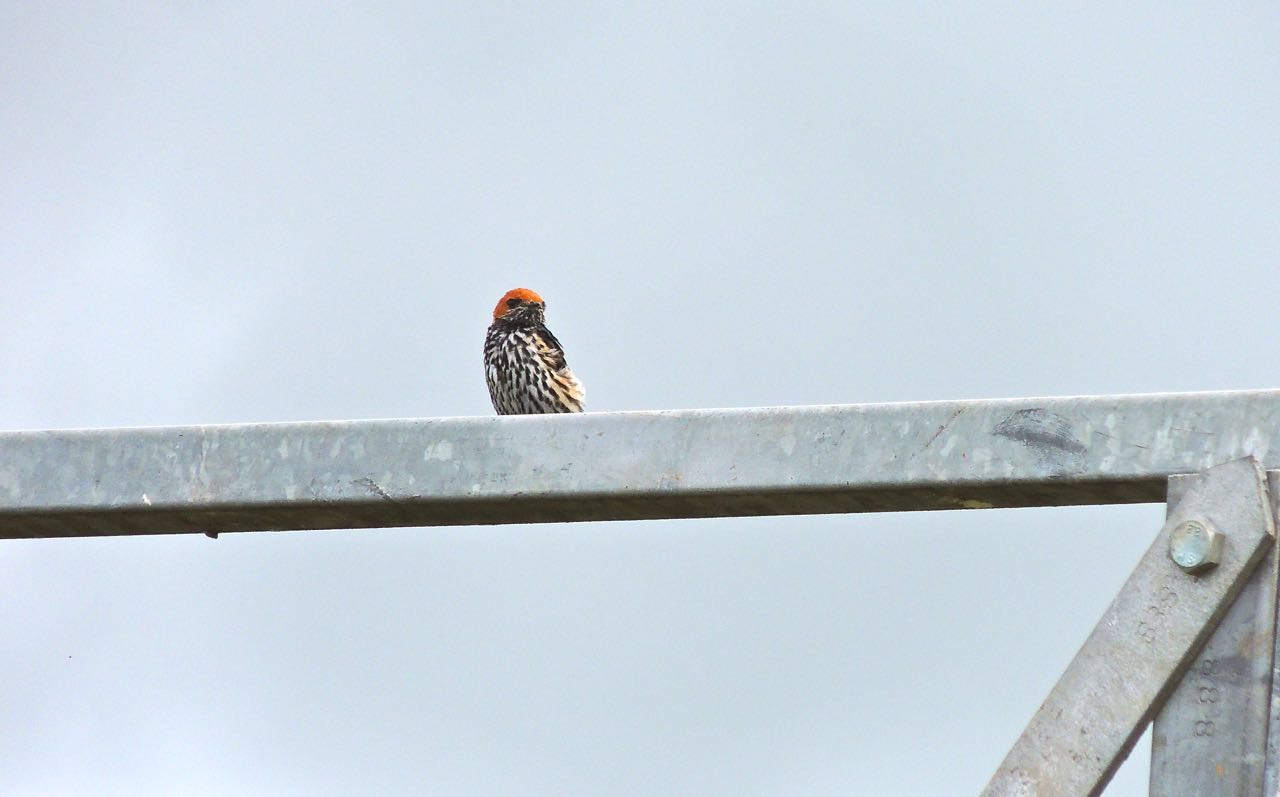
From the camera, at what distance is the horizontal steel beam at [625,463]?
3.09 meters

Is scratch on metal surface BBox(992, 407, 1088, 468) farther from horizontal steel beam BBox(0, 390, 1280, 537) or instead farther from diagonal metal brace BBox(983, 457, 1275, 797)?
diagonal metal brace BBox(983, 457, 1275, 797)

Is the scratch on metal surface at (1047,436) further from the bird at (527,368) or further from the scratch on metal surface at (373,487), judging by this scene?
Answer: the bird at (527,368)

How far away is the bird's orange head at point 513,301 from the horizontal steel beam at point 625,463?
8.45 meters

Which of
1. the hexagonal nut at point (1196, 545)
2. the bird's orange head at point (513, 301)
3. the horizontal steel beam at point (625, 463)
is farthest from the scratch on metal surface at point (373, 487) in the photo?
the bird's orange head at point (513, 301)

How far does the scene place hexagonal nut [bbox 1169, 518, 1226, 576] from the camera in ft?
9.48

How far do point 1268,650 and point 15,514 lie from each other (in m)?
2.37

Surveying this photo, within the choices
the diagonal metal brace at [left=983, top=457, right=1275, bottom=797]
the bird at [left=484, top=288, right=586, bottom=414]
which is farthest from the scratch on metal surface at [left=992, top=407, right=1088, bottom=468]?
the bird at [left=484, top=288, right=586, bottom=414]

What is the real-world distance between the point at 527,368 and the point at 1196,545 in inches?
340

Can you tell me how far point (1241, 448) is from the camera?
9.80ft

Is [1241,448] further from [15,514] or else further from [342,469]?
[15,514]

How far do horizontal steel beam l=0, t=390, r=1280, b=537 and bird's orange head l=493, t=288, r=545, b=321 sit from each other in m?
8.45

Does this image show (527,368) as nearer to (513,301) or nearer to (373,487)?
(513,301)

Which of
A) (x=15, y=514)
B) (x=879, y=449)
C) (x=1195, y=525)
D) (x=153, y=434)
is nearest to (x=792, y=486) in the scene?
(x=879, y=449)

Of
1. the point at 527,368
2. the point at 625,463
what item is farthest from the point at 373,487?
the point at 527,368
